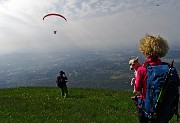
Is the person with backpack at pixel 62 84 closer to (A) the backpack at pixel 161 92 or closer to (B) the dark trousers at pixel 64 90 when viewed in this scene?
(B) the dark trousers at pixel 64 90

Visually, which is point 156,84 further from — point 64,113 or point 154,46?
point 64,113

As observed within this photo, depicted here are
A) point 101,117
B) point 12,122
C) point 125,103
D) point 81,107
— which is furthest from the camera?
point 125,103

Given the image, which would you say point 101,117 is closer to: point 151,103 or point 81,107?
point 81,107

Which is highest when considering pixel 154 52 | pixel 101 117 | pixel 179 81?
pixel 154 52

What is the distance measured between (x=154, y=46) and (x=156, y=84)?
3.22 feet

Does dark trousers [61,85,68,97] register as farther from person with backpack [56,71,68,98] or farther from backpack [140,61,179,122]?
backpack [140,61,179,122]

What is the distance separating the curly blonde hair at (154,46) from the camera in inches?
336

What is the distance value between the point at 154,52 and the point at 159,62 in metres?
0.29

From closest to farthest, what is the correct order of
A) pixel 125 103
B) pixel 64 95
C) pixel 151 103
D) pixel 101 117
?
1. pixel 151 103
2. pixel 101 117
3. pixel 125 103
4. pixel 64 95

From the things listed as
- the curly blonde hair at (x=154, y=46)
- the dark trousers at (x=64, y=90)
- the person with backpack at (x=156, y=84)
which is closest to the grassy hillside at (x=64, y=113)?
the dark trousers at (x=64, y=90)

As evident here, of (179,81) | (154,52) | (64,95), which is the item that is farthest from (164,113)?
(64,95)

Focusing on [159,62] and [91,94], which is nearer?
[159,62]

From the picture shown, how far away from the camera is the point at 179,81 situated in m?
8.53

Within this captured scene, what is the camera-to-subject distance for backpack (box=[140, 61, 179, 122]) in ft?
26.8
